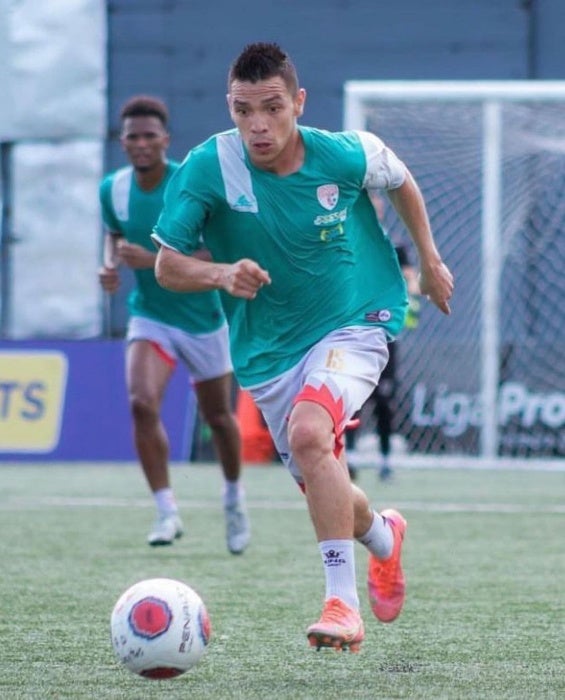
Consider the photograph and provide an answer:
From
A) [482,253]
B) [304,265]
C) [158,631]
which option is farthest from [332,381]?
[482,253]

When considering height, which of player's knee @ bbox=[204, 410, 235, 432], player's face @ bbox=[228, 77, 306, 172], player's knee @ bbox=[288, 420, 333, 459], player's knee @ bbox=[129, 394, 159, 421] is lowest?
player's knee @ bbox=[204, 410, 235, 432]

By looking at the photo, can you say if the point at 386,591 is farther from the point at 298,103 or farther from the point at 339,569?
the point at 298,103

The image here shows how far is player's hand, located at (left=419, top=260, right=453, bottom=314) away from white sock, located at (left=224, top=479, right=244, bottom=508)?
3.03 metres

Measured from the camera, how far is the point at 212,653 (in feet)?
16.9

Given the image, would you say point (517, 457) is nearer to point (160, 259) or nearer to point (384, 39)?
point (384, 39)

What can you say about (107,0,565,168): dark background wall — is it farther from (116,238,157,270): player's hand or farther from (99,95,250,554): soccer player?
(116,238,157,270): player's hand

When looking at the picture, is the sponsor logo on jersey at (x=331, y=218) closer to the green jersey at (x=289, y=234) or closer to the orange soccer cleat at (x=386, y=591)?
the green jersey at (x=289, y=234)

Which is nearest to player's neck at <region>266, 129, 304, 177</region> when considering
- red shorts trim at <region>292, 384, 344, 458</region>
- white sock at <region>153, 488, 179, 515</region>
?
red shorts trim at <region>292, 384, 344, 458</region>

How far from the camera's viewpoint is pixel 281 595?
Answer: 21.6 ft

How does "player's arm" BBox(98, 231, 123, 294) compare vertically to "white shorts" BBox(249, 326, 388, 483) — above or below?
below

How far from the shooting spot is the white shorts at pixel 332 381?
5.20 metres

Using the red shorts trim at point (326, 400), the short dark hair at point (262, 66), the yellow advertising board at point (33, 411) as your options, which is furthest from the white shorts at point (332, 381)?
the yellow advertising board at point (33, 411)

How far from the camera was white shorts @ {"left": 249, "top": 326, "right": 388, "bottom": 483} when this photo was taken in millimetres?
5196

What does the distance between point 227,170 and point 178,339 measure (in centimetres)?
324
